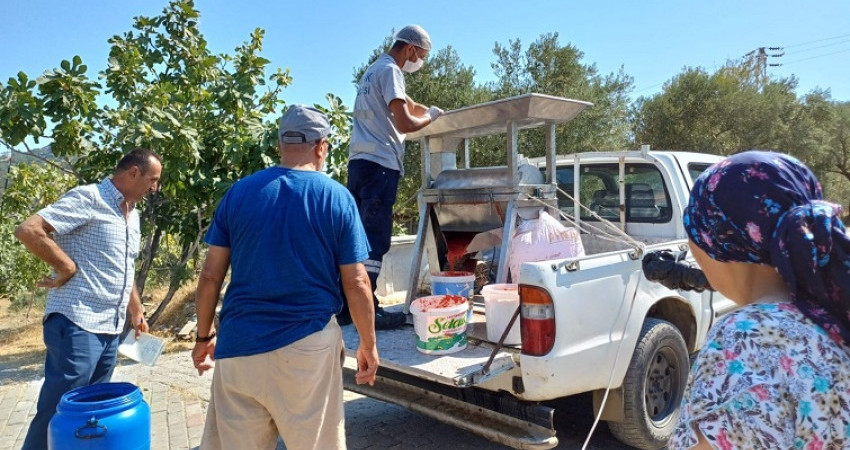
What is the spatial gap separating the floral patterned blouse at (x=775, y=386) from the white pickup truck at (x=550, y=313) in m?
1.91

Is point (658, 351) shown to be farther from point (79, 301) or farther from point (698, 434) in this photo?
point (79, 301)

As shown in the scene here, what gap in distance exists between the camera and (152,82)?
22.9ft

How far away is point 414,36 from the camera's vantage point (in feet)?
13.5

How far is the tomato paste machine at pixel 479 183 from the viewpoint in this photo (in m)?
4.12

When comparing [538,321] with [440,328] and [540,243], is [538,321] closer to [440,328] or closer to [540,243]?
[440,328]

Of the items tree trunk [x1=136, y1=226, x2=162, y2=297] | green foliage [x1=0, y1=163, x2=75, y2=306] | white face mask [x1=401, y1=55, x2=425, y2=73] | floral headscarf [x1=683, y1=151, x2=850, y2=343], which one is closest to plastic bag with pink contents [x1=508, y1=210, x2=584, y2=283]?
white face mask [x1=401, y1=55, x2=425, y2=73]

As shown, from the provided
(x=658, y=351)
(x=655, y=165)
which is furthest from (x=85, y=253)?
(x=655, y=165)

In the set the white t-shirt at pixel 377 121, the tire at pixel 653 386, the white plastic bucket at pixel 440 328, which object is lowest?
the tire at pixel 653 386

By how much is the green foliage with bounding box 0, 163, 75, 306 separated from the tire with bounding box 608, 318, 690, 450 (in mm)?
7211

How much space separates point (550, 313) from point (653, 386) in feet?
4.07

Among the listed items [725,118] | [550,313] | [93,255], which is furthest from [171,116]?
[725,118]

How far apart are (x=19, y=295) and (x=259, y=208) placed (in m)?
12.5

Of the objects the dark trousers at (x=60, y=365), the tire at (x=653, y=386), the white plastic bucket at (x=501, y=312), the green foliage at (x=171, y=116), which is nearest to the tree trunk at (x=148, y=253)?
the green foliage at (x=171, y=116)

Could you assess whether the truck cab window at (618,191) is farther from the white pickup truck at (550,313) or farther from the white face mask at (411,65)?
the white face mask at (411,65)
